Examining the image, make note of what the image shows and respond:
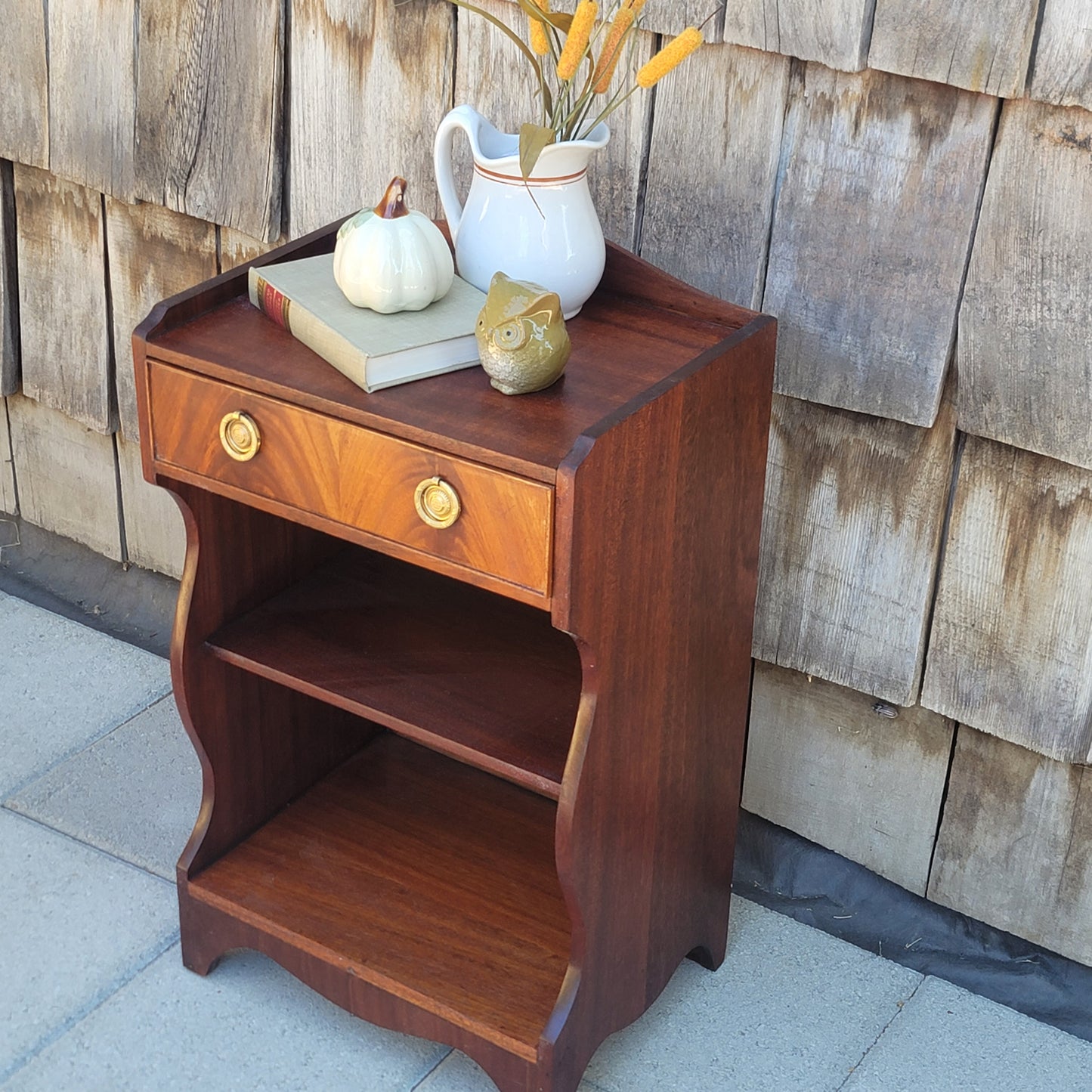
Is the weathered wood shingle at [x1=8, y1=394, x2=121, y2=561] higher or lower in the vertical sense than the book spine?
lower

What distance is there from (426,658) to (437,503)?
0.35m

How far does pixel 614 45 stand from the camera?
4.80 ft

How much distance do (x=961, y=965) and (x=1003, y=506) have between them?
2.08 ft

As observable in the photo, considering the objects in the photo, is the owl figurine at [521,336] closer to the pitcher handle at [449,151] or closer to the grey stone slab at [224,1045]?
the pitcher handle at [449,151]

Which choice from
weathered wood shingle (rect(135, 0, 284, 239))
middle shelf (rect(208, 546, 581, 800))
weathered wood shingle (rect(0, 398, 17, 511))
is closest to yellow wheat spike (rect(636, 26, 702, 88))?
middle shelf (rect(208, 546, 581, 800))

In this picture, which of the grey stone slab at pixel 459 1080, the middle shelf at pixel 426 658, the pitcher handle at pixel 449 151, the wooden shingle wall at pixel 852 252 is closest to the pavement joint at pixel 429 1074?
the grey stone slab at pixel 459 1080

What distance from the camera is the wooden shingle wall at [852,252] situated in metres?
1.57

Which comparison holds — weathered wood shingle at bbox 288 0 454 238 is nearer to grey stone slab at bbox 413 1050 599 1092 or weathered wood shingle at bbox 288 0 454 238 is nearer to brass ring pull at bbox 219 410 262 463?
brass ring pull at bbox 219 410 262 463

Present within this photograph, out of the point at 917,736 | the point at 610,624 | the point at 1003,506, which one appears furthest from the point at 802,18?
the point at 917,736

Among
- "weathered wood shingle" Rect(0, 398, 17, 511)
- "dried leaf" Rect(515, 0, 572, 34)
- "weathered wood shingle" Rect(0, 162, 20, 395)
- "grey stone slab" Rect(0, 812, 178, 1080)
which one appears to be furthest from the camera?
"weathered wood shingle" Rect(0, 398, 17, 511)

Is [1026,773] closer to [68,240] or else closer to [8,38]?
[68,240]

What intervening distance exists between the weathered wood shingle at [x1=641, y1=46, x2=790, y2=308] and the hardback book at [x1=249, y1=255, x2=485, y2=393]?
32 centimetres

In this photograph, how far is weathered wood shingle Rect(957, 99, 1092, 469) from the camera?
1.52 m

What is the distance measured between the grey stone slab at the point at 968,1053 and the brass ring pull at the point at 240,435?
3.27 ft
